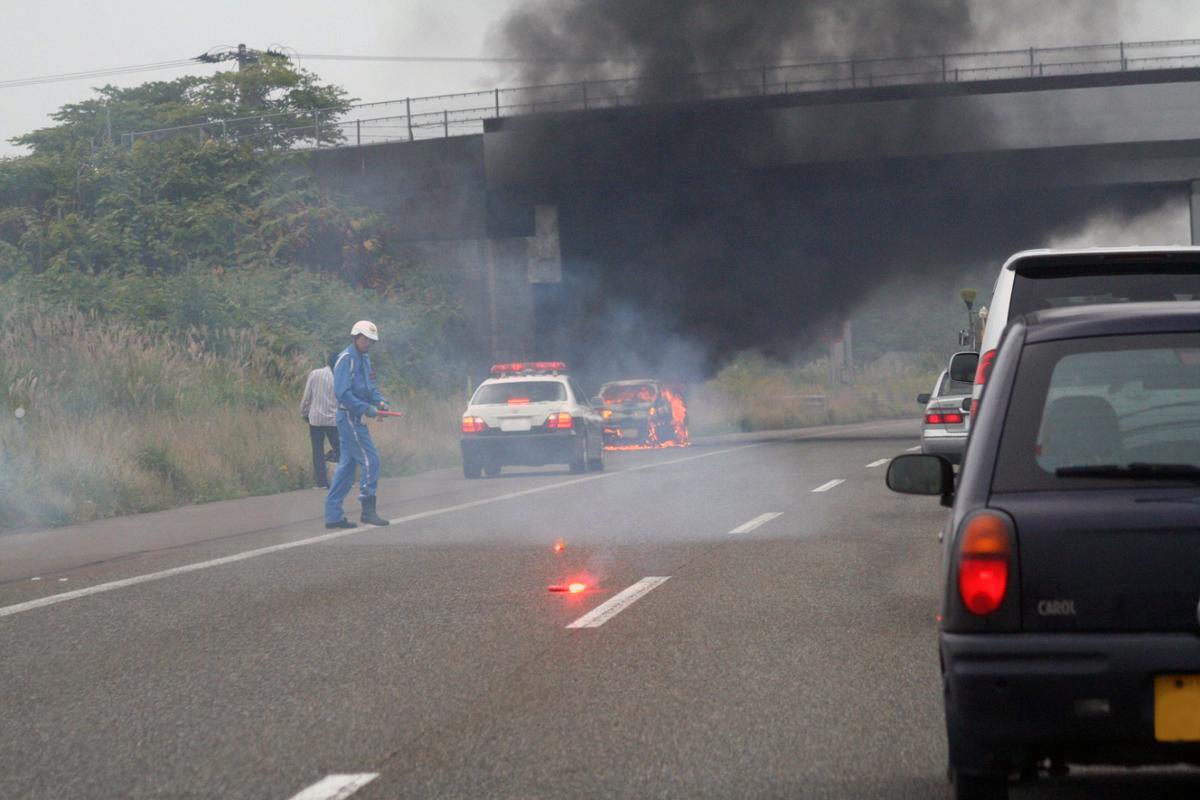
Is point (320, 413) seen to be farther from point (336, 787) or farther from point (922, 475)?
point (922, 475)

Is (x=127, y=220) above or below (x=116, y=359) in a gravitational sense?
above

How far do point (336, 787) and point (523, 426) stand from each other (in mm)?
17051

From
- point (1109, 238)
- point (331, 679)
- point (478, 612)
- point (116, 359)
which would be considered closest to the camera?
point (331, 679)

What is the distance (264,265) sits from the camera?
130 ft

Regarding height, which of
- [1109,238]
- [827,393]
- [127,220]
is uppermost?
[127,220]

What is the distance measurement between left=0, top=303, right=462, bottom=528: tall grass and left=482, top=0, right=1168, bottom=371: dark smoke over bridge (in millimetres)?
10094

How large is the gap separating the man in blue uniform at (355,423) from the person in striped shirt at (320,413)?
5749mm

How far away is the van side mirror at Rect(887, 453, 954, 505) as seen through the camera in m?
5.23

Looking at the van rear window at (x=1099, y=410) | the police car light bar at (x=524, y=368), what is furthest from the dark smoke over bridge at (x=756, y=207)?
the van rear window at (x=1099, y=410)

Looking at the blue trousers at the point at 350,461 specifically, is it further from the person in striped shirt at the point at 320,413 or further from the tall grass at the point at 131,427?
the person in striped shirt at the point at 320,413

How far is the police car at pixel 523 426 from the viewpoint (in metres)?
22.3

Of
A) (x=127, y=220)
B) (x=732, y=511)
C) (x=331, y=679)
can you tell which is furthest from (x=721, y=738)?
(x=127, y=220)

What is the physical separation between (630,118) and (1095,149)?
9.19m

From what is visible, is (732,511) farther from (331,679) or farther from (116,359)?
(116,359)
